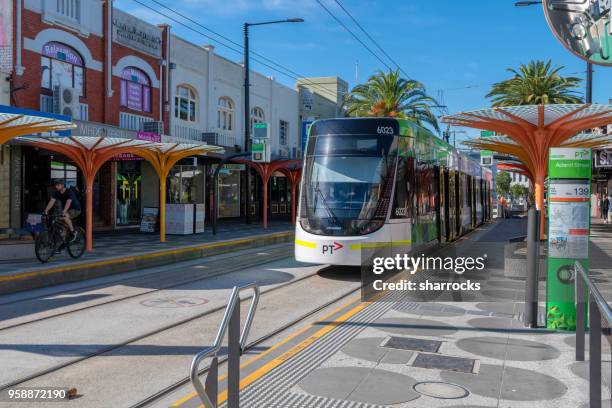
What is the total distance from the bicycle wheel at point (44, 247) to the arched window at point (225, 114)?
60.3 ft

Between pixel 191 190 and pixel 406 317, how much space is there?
22.8 metres

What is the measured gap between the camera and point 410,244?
12.3 metres

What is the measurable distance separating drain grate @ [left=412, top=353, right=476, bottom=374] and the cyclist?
394 inches

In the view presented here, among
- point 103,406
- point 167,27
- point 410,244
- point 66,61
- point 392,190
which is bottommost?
→ point 103,406

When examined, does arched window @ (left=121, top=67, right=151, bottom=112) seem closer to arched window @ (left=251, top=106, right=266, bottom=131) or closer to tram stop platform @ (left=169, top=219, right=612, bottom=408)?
arched window @ (left=251, top=106, right=266, bottom=131)

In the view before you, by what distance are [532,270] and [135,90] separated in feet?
66.2

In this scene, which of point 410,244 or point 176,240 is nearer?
point 410,244

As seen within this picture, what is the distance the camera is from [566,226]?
282 inches

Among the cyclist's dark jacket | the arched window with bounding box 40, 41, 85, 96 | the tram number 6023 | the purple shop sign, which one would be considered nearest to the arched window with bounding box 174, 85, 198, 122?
the arched window with bounding box 40, 41, 85, 96

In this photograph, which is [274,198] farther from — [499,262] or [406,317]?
[406,317]

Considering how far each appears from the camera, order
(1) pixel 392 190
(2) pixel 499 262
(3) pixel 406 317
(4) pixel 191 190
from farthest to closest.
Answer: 1. (4) pixel 191 190
2. (2) pixel 499 262
3. (1) pixel 392 190
4. (3) pixel 406 317

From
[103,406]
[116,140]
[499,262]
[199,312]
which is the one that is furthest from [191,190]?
[103,406]

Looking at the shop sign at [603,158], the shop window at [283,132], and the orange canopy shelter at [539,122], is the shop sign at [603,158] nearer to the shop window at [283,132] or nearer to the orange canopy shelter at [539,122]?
the orange canopy shelter at [539,122]

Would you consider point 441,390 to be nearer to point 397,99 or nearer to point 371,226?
point 371,226
